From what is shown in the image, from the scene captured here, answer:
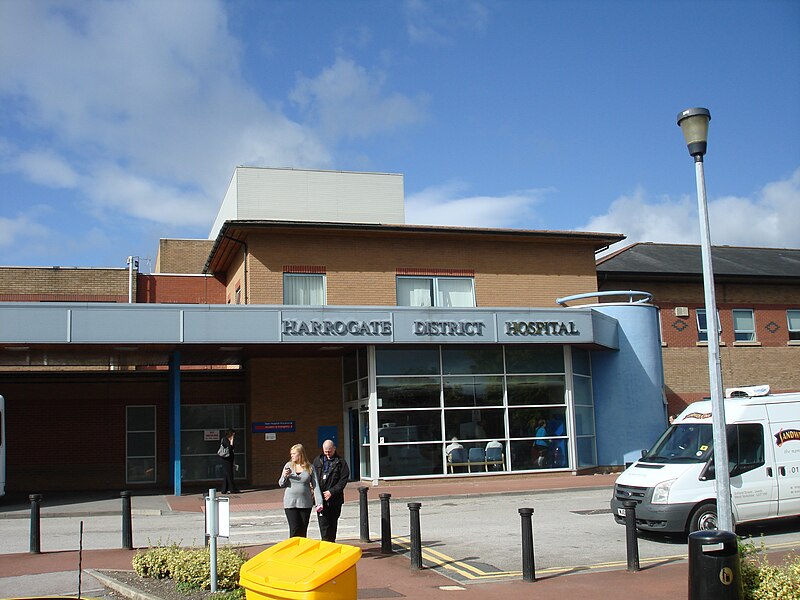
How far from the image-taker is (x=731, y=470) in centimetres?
1344

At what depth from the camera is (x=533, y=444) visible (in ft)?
84.4

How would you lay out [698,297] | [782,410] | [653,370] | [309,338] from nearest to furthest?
[782,410], [309,338], [653,370], [698,297]

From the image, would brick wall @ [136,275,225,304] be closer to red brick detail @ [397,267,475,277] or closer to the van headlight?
red brick detail @ [397,267,475,277]

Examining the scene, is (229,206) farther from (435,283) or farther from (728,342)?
(728,342)

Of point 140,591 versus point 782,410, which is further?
point 782,410

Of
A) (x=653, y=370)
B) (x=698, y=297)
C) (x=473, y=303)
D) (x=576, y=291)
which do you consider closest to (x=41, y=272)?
(x=473, y=303)

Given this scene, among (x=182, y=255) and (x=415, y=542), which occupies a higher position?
(x=182, y=255)

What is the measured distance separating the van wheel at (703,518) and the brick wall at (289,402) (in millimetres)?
14843

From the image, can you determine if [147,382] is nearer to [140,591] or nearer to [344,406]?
[344,406]

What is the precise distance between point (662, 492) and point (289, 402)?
1510 cm

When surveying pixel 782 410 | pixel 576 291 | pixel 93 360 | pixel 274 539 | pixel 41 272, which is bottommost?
pixel 274 539

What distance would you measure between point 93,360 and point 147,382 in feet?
6.68

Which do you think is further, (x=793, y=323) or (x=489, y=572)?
(x=793, y=323)

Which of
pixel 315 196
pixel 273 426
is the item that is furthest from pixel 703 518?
pixel 315 196
